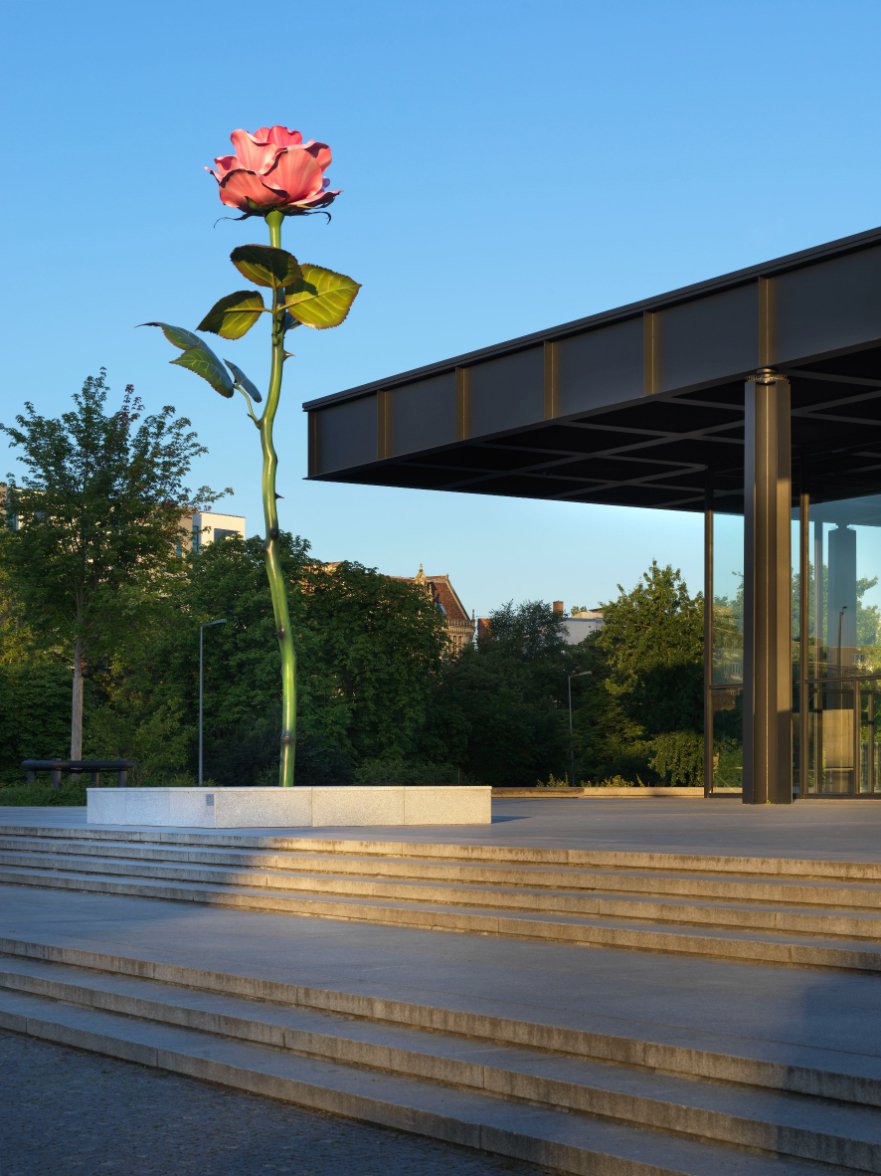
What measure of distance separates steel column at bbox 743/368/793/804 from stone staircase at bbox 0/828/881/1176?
773cm

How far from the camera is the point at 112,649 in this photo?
38719mm

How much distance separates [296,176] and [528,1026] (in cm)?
1444

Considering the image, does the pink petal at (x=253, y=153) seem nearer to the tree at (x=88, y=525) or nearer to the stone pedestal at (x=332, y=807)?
the stone pedestal at (x=332, y=807)

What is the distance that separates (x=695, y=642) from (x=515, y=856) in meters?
54.7

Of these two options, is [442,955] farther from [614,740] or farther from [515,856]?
[614,740]

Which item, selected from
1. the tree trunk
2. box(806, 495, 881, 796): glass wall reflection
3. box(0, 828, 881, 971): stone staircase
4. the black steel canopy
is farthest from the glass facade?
the tree trunk

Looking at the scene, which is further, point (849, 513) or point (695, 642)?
point (695, 642)

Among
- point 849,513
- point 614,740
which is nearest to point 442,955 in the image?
point 849,513

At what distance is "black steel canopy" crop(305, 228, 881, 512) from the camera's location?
2052cm

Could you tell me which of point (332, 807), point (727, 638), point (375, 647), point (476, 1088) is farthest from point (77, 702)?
point (375, 647)

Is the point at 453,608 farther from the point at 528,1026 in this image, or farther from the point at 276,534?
the point at 528,1026

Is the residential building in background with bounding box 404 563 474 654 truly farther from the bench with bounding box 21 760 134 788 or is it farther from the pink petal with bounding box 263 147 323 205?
the pink petal with bounding box 263 147 323 205

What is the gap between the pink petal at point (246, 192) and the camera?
1992 centimetres

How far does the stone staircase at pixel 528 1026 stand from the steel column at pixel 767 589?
7734 millimetres
